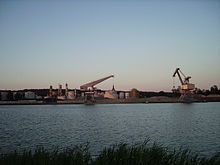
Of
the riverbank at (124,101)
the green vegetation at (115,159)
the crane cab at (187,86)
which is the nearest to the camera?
the green vegetation at (115,159)

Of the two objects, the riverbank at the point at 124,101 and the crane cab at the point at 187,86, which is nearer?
the crane cab at the point at 187,86

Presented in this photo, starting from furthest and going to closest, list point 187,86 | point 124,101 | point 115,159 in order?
point 124,101
point 187,86
point 115,159

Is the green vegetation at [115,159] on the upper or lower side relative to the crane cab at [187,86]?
lower

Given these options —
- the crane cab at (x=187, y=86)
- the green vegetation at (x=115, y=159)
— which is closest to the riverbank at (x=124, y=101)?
the crane cab at (x=187, y=86)

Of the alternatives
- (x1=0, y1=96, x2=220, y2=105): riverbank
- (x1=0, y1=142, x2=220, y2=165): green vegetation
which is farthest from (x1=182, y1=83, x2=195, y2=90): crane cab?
(x1=0, y1=142, x2=220, y2=165): green vegetation

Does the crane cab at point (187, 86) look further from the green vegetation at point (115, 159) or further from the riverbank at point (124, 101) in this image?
the green vegetation at point (115, 159)

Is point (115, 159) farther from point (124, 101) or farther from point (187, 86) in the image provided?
point (124, 101)

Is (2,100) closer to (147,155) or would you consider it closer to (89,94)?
(89,94)

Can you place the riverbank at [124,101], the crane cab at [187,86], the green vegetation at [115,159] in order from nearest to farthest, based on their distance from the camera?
1. the green vegetation at [115,159]
2. the crane cab at [187,86]
3. the riverbank at [124,101]

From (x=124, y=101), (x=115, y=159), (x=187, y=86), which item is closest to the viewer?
(x=115, y=159)

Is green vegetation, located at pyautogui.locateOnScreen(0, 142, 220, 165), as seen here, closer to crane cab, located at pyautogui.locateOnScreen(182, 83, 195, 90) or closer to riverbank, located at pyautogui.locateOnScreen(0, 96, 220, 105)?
crane cab, located at pyautogui.locateOnScreen(182, 83, 195, 90)

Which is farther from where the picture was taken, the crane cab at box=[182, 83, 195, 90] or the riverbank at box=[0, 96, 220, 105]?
the riverbank at box=[0, 96, 220, 105]

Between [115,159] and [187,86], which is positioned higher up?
[187,86]

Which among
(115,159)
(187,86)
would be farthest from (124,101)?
(115,159)
